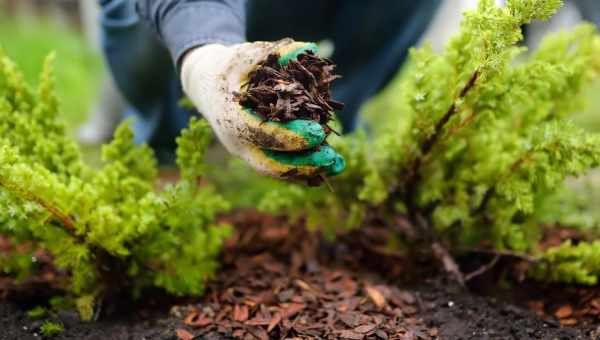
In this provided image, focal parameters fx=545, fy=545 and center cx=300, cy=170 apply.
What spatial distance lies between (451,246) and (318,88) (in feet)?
3.03

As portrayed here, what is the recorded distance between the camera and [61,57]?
5945 millimetres

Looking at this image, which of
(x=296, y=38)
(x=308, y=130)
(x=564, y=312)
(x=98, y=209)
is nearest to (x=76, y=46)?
(x=296, y=38)

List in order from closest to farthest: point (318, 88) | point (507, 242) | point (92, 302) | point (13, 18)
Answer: point (318, 88) → point (92, 302) → point (507, 242) → point (13, 18)

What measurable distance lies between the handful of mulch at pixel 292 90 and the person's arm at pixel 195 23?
348 millimetres

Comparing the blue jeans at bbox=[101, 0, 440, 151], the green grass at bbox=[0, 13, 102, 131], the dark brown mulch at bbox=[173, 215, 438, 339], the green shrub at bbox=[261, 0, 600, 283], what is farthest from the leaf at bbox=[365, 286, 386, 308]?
the green grass at bbox=[0, 13, 102, 131]

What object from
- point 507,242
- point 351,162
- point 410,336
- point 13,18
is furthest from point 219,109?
point 13,18

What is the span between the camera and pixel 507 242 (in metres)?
1.96

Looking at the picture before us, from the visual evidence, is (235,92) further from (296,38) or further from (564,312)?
(296,38)

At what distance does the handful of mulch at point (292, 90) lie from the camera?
1.29m

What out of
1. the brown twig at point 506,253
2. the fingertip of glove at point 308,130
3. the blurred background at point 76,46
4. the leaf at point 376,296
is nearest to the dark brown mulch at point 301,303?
the leaf at point 376,296

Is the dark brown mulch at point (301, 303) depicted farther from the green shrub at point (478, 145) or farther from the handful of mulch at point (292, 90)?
the handful of mulch at point (292, 90)

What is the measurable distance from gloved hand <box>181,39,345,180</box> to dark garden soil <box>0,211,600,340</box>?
0.46 meters

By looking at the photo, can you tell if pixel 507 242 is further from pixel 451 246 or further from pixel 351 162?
pixel 351 162

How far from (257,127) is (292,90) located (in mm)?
128
